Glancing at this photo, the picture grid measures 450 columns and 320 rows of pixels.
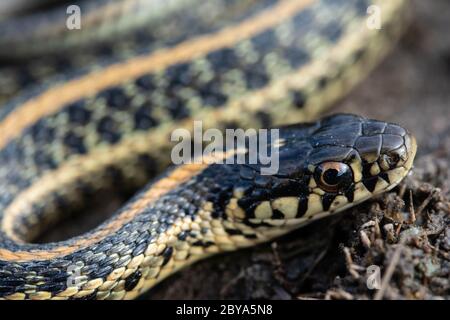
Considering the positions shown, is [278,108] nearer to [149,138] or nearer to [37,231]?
[149,138]

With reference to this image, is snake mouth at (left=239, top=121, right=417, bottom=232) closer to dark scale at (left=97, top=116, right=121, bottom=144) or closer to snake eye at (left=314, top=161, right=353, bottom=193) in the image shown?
snake eye at (left=314, top=161, right=353, bottom=193)

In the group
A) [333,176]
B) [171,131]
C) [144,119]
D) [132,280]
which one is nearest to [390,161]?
[333,176]

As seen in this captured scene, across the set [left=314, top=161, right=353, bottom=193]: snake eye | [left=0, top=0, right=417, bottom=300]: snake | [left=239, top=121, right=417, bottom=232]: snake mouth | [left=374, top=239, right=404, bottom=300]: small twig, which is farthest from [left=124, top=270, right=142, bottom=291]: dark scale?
[left=374, top=239, right=404, bottom=300]: small twig

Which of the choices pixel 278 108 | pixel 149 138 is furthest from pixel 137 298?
pixel 278 108

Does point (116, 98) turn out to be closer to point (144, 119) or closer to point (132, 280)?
point (144, 119)

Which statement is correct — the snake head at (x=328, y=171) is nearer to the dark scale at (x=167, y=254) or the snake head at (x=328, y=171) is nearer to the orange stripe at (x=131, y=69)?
the dark scale at (x=167, y=254)
